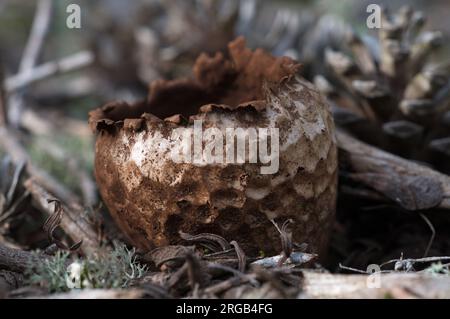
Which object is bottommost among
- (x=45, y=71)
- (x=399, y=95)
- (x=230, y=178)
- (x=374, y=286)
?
(x=374, y=286)

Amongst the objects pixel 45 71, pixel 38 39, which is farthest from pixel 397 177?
pixel 38 39

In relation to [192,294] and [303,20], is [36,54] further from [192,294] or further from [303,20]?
[192,294]

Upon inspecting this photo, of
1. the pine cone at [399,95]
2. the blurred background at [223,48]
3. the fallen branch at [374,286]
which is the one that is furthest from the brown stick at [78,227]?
the pine cone at [399,95]

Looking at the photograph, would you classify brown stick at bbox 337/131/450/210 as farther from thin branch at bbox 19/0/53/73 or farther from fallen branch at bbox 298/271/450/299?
thin branch at bbox 19/0/53/73

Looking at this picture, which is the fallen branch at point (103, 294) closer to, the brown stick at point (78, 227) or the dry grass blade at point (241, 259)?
the dry grass blade at point (241, 259)

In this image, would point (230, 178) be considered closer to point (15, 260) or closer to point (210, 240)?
point (210, 240)

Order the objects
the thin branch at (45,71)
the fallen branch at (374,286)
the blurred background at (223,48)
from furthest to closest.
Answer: the thin branch at (45,71), the blurred background at (223,48), the fallen branch at (374,286)
